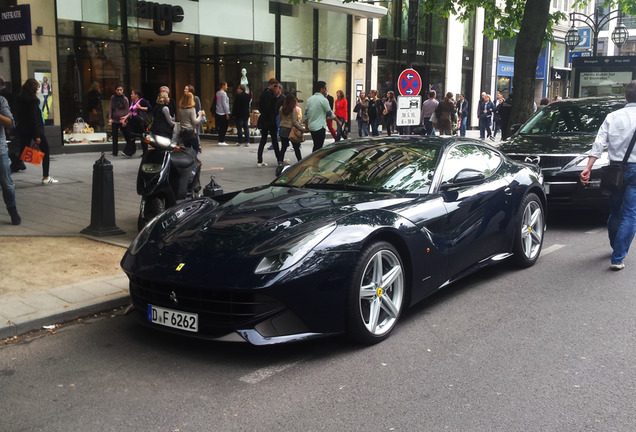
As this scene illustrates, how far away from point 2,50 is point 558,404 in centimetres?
1602

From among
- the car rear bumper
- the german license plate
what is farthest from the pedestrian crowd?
the car rear bumper

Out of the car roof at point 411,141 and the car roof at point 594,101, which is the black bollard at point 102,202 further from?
the car roof at point 594,101

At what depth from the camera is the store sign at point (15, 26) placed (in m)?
9.85

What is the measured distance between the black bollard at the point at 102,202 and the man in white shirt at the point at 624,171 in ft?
18.1

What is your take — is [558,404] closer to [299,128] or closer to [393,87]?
[299,128]

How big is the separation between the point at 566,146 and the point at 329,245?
639cm

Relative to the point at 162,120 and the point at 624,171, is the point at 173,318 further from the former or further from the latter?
the point at 162,120

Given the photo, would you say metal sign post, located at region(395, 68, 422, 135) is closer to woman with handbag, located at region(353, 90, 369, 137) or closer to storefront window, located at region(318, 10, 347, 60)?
woman with handbag, located at region(353, 90, 369, 137)

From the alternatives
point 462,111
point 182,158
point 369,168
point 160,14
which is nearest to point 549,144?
point 369,168

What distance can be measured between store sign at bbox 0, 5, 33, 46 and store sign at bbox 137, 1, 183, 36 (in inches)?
358

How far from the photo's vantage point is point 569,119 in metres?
10.6

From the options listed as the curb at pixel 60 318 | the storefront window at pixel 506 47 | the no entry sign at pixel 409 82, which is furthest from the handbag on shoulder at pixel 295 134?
the storefront window at pixel 506 47

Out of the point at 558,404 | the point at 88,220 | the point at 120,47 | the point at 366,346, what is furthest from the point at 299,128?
the point at 558,404

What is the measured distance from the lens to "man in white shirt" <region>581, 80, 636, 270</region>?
22.1ft
